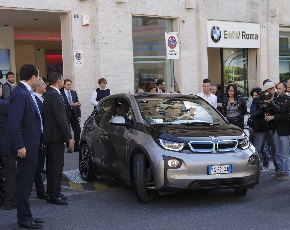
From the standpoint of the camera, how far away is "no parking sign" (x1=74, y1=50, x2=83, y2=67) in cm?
1429

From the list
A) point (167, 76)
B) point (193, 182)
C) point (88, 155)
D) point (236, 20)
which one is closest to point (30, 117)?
point (193, 182)

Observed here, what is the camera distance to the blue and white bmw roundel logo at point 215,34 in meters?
17.6

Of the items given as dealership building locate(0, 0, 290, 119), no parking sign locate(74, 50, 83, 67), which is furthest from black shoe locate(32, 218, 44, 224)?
no parking sign locate(74, 50, 83, 67)

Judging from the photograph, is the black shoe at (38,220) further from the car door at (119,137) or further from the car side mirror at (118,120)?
the car side mirror at (118,120)

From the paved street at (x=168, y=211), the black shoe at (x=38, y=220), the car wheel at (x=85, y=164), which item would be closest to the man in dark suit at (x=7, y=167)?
the paved street at (x=168, y=211)

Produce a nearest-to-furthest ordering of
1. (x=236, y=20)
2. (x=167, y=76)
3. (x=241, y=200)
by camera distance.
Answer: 1. (x=241, y=200)
2. (x=167, y=76)
3. (x=236, y=20)

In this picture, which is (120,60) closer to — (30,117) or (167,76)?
(167,76)

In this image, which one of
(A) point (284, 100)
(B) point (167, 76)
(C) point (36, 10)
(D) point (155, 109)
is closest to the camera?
(D) point (155, 109)

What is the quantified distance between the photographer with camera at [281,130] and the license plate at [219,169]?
2177mm

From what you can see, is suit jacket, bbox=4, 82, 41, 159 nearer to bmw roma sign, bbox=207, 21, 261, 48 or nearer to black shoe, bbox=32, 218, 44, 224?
black shoe, bbox=32, 218, 44, 224

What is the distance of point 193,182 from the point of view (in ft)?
23.1

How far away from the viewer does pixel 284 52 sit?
2089cm

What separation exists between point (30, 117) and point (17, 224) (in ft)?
4.64

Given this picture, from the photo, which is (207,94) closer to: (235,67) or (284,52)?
(235,67)
